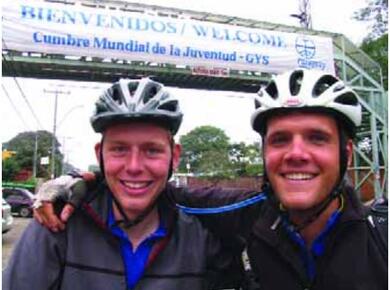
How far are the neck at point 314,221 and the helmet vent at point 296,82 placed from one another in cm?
57

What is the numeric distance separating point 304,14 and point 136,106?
30375mm

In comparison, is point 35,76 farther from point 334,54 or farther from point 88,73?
point 334,54

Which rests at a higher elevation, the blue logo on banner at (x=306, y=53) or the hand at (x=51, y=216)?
the blue logo on banner at (x=306, y=53)

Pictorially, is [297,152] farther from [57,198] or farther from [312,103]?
[57,198]

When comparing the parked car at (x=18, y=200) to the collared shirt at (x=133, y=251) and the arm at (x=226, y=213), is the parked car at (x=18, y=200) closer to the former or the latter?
the arm at (x=226, y=213)

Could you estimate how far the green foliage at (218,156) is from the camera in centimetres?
5616

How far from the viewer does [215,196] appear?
9.29ft

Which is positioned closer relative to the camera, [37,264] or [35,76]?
[37,264]

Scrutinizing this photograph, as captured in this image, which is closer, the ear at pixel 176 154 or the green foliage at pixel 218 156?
the ear at pixel 176 154

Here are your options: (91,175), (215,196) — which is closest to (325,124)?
(215,196)

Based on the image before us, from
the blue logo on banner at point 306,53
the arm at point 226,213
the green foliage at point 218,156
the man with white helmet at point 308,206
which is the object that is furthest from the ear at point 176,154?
the green foliage at point 218,156

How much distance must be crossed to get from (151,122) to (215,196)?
21.9 inches

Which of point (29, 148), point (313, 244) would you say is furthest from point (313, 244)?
point (29, 148)

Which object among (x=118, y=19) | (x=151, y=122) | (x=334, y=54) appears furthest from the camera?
(x=334, y=54)
